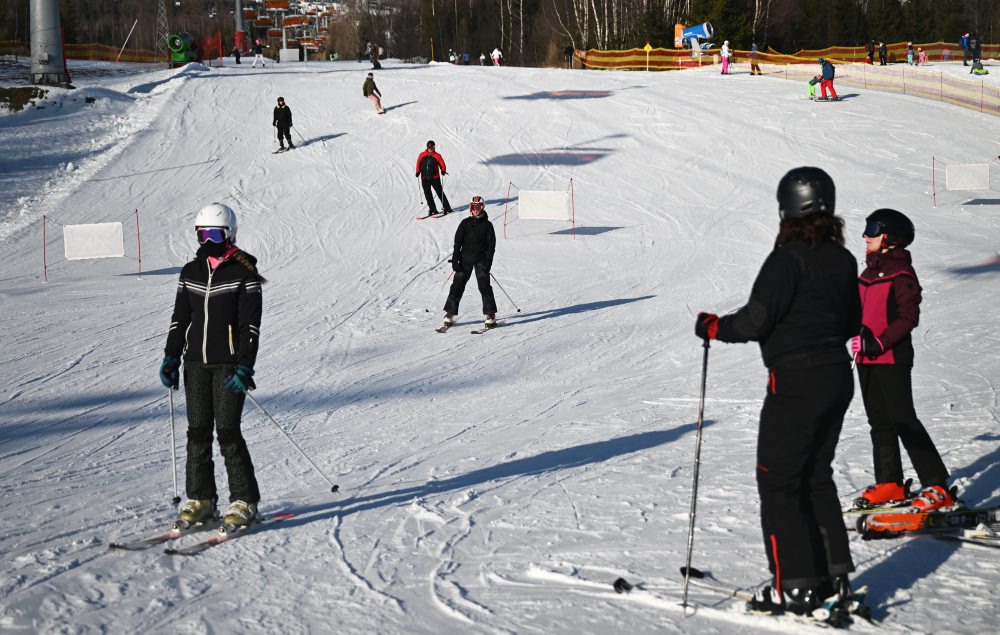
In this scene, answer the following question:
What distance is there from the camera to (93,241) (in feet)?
55.0

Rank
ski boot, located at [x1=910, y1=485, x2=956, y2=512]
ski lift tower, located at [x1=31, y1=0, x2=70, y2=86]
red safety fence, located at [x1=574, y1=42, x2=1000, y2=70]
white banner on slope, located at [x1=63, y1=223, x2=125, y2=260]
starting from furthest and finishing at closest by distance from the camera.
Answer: red safety fence, located at [x1=574, y1=42, x2=1000, y2=70]
ski lift tower, located at [x1=31, y1=0, x2=70, y2=86]
white banner on slope, located at [x1=63, y1=223, x2=125, y2=260]
ski boot, located at [x1=910, y1=485, x2=956, y2=512]

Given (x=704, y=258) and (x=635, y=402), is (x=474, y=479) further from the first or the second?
(x=704, y=258)

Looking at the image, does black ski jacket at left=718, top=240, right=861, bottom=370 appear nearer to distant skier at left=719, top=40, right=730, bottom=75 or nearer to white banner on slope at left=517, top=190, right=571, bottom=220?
white banner on slope at left=517, top=190, right=571, bottom=220

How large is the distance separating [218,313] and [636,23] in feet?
178

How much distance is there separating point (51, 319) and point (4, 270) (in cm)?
456

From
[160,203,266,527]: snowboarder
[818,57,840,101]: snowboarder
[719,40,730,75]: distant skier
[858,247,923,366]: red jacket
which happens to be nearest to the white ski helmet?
Answer: [160,203,266,527]: snowboarder

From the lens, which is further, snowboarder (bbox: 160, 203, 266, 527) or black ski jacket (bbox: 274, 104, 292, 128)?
black ski jacket (bbox: 274, 104, 292, 128)

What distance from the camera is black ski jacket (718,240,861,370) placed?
385cm

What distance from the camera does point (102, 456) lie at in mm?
7367

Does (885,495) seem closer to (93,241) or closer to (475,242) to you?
(475,242)

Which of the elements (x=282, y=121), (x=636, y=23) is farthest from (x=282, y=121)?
(x=636, y=23)

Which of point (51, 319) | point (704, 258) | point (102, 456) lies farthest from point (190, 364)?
point (704, 258)

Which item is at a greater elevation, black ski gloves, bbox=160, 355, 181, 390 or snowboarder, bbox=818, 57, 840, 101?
snowboarder, bbox=818, 57, 840, 101

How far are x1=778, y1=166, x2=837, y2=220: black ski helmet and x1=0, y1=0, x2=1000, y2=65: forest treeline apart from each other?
1920 inches
